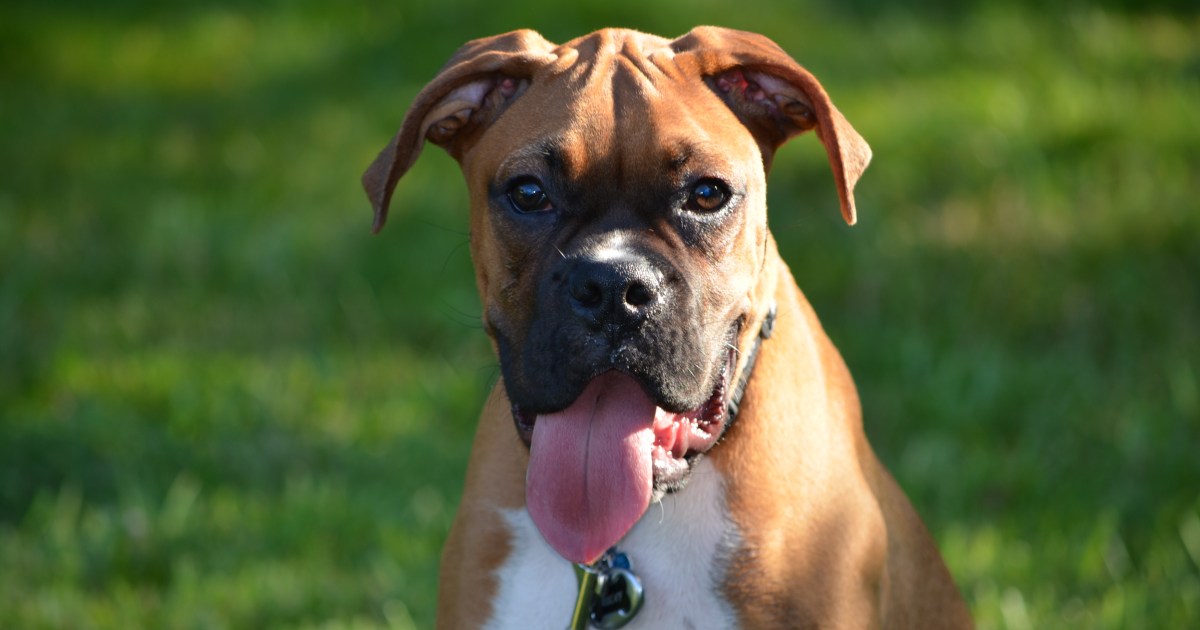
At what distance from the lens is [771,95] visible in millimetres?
4270

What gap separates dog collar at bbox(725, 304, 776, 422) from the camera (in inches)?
159

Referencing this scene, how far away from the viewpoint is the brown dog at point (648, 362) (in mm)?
3842

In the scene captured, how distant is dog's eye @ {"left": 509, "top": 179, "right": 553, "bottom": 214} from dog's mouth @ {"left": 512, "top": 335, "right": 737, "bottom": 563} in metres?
0.48

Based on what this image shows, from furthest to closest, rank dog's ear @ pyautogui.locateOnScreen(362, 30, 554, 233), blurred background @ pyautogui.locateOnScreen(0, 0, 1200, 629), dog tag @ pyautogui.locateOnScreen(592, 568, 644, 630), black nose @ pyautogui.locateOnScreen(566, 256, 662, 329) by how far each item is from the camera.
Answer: blurred background @ pyautogui.locateOnScreen(0, 0, 1200, 629)
dog's ear @ pyautogui.locateOnScreen(362, 30, 554, 233)
dog tag @ pyautogui.locateOnScreen(592, 568, 644, 630)
black nose @ pyautogui.locateOnScreen(566, 256, 662, 329)

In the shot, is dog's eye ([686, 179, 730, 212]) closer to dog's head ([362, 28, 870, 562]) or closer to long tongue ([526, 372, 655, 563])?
dog's head ([362, 28, 870, 562])

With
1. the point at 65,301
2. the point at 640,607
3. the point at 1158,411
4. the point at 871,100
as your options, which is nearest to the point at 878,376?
the point at 1158,411

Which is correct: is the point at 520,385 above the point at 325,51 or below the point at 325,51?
above

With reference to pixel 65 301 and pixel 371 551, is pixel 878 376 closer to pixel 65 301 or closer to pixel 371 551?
pixel 371 551

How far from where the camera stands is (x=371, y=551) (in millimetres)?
5844

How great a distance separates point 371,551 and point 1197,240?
4.36m

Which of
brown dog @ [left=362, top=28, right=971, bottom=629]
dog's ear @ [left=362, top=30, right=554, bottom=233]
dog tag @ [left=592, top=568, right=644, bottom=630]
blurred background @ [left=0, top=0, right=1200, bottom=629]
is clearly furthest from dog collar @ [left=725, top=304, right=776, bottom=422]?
blurred background @ [left=0, top=0, right=1200, bottom=629]

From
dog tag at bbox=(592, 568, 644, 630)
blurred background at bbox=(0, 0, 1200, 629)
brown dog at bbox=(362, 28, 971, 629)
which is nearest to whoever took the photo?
brown dog at bbox=(362, 28, 971, 629)

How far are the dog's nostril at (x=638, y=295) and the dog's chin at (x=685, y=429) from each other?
0.29 meters

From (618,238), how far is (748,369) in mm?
551
